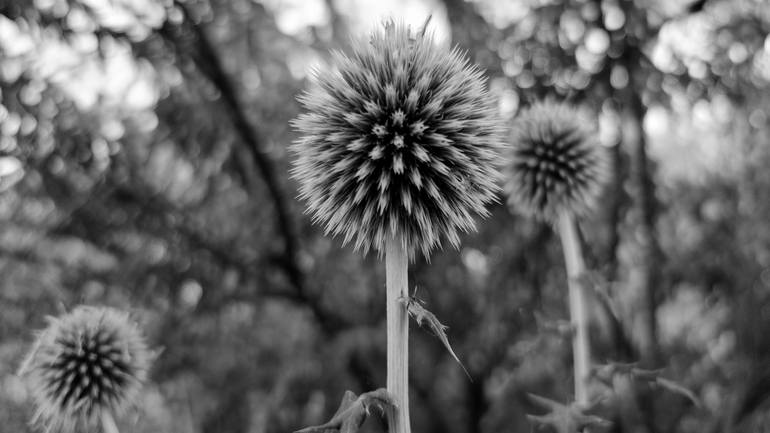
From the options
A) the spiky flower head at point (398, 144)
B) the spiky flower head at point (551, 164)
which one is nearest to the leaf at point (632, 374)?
the spiky flower head at point (398, 144)

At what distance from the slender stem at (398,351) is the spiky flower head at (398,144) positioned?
17 centimetres

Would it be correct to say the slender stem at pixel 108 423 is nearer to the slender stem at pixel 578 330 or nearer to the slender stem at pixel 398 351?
the slender stem at pixel 398 351

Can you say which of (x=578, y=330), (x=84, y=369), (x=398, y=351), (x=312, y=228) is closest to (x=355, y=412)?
(x=398, y=351)

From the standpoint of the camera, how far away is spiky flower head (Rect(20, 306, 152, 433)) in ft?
7.80

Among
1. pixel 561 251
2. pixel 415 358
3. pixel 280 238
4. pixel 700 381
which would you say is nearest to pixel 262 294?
pixel 280 238

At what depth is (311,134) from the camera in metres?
2.21

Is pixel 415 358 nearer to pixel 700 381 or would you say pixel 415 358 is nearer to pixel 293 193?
pixel 293 193

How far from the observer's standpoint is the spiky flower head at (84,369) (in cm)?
238

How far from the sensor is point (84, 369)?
2379 millimetres

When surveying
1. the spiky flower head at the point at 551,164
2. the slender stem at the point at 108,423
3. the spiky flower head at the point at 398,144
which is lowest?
the slender stem at the point at 108,423

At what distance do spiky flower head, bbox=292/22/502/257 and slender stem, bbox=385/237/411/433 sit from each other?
0.56 feet

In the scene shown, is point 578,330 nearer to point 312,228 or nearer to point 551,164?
point 551,164

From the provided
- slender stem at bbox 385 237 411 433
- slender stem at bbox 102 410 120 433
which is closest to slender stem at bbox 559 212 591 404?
slender stem at bbox 385 237 411 433

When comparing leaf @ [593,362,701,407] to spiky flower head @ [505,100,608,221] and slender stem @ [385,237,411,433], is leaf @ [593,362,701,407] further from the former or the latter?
spiky flower head @ [505,100,608,221]
